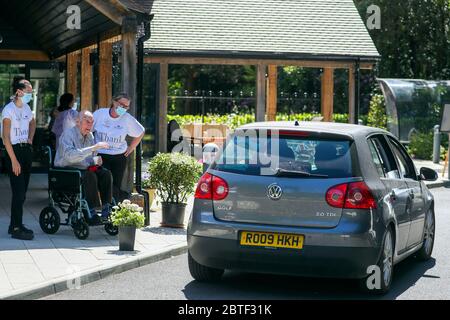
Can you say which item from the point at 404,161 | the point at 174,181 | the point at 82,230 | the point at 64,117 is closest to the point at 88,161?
the point at 82,230

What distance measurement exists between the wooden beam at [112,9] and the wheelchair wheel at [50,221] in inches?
126

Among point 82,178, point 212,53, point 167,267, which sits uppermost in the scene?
point 212,53

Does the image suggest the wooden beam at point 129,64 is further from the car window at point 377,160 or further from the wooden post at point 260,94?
the wooden post at point 260,94

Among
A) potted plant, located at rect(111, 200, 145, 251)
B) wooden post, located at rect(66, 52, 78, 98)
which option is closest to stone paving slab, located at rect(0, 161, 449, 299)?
potted plant, located at rect(111, 200, 145, 251)

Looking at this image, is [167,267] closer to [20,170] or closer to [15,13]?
[20,170]

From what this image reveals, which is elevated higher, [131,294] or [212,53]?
[212,53]

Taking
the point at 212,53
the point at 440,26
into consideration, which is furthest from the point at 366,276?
the point at 440,26

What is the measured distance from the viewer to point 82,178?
13.1 meters

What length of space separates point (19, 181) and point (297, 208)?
4.37 metres

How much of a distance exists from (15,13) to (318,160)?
14466 mm

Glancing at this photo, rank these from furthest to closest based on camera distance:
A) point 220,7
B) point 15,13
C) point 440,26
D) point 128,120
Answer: point 440,26, point 220,7, point 15,13, point 128,120

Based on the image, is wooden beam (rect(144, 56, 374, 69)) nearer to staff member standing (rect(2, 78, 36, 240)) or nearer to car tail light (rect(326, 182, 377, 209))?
staff member standing (rect(2, 78, 36, 240))

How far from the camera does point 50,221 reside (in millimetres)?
13156

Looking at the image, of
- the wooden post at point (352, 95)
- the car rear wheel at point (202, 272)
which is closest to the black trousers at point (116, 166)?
the car rear wheel at point (202, 272)
